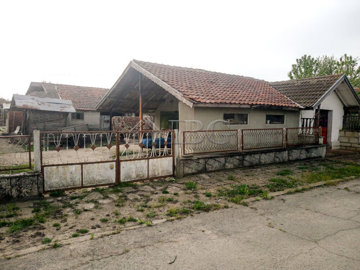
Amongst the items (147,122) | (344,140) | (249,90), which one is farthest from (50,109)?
(344,140)

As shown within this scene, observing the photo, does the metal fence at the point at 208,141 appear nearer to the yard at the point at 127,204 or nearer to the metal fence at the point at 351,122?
the yard at the point at 127,204

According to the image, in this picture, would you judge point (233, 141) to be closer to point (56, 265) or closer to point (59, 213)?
point (59, 213)

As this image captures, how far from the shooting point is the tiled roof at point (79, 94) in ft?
75.4

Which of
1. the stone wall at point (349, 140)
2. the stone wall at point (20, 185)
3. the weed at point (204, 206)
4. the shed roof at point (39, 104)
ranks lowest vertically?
the weed at point (204, 206)

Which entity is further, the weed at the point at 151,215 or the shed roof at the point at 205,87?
the shed roof at the point at 205,87

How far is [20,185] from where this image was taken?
221 inches

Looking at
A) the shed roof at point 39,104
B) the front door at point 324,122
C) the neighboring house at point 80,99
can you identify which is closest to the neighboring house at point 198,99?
the front door at point 324,122

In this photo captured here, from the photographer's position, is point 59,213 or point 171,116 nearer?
point 59,213

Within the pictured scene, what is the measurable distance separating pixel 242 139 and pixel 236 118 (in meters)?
1.73

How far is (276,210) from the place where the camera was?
537 centimetres

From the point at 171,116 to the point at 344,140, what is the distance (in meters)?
10.7

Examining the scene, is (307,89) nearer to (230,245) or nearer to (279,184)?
(279,184)

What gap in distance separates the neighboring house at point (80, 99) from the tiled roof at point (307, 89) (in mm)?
15436

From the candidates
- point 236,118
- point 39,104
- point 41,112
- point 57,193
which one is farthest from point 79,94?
point 57,193
